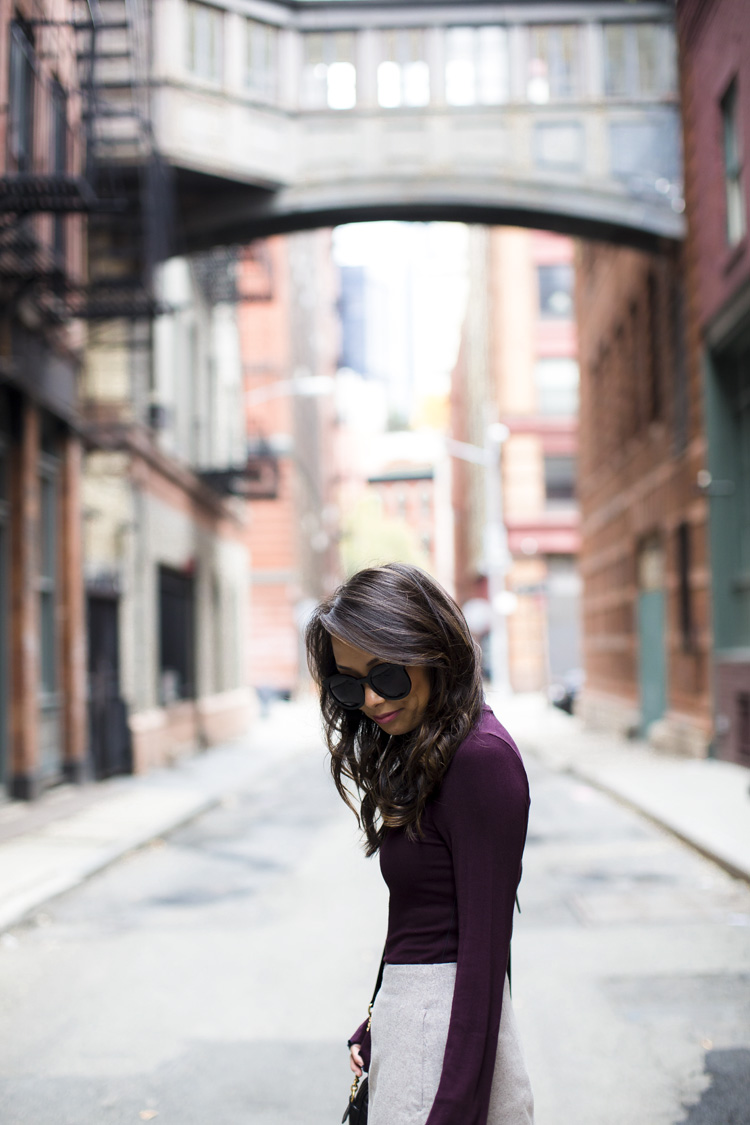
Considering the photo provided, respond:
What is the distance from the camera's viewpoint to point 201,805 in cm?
1393

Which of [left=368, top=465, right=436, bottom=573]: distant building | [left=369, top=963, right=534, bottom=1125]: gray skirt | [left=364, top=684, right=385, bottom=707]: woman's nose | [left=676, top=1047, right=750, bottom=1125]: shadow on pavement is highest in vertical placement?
[left=368, top=465, right=436, bottom=573]: distant building

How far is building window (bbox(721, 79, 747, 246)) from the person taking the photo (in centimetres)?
1566

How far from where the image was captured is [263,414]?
39.8 metres

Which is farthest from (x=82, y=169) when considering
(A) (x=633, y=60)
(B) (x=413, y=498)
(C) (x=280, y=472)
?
(B) (x=413, y=498)

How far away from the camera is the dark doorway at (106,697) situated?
54.7 feet

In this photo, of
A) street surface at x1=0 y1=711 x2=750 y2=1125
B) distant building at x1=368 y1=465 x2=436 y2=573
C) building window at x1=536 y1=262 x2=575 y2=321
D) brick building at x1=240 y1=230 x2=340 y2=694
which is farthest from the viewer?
distant building at x1=368 y1=465 x2=436 y2=573

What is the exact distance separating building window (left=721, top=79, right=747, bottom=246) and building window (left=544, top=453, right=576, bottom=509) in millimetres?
29318

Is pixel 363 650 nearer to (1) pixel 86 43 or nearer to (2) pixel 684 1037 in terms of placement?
(2) pixel 684 1037

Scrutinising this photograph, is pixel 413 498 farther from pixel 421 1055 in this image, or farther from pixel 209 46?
pixel 421 1055

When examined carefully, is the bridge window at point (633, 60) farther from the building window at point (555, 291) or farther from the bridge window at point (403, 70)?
the building window at point (555, 291)

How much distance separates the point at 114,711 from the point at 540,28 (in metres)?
12.5

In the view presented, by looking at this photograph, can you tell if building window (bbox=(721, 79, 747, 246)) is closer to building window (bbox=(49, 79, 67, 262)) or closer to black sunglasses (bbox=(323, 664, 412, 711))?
building window (bbox=(49, 79, 67, 262))

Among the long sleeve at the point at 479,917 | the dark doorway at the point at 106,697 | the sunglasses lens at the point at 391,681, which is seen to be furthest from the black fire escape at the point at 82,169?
the long sleeve at the point at 479,917

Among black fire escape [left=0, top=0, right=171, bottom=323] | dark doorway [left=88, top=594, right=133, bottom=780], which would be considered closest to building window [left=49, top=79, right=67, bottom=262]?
black fire escape [left=0, top=0, right=171, bottom=323]
